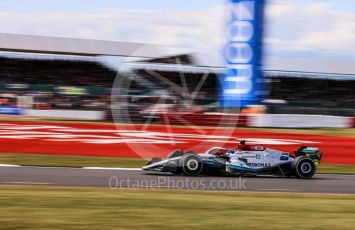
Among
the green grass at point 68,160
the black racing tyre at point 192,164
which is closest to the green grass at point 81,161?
the green grass at point 68,160

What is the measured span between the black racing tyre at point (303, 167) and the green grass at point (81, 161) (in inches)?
72.3

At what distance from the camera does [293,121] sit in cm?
2630

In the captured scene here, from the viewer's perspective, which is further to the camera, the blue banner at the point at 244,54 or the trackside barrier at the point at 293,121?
the trackside barrier at the point at 293,121

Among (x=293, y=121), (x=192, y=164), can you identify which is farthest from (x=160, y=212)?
(x=293, y=121)

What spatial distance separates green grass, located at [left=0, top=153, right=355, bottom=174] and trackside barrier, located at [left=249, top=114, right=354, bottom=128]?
37.0 feet

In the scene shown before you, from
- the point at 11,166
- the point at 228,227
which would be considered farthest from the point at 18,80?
the point at 228,227

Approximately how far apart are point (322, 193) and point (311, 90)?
32.4 m

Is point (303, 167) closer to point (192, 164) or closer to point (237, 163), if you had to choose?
point (237, 163)

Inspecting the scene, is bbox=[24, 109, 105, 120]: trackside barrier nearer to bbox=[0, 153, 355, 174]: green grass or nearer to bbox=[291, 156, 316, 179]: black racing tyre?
bbox=[0, 153, 355, 174]: green grass

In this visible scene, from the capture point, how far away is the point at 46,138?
17.1 meters

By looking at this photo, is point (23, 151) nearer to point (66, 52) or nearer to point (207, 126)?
point (207, 126)

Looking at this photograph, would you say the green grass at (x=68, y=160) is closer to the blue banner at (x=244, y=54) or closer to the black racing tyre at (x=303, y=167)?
the black racing tyre at (x=303, y=167)

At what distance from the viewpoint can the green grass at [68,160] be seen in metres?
12.5

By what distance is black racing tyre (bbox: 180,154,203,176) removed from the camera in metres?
10.6
